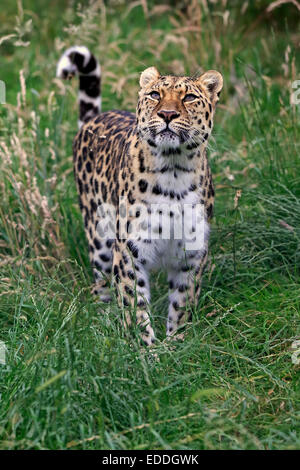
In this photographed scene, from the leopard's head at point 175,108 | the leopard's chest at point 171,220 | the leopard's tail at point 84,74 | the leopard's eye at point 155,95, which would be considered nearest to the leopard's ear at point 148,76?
the leopard's head at point 175,108

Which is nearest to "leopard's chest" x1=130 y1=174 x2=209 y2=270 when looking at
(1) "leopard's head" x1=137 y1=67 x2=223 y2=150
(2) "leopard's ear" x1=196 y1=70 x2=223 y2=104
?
(1) "leopard's head" x1=137 y1=67 x2=223 y2=150

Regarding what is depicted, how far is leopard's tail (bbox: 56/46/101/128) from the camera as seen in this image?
A: 231 inches

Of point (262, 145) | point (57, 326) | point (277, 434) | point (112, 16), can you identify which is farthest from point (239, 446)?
point (112, 16)

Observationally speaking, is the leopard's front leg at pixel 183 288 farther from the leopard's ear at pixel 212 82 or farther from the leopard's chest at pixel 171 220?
the leopard's ear at pixel 212 82

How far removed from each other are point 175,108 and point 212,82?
47cm

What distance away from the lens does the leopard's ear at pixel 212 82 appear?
477cm

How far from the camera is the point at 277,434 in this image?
366 cm

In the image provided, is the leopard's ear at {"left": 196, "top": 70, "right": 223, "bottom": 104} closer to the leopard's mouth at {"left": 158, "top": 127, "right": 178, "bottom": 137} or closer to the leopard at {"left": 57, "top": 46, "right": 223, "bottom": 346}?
the leopard at {"left": 57, "top": 46, "right": 223, "bottom": 346}

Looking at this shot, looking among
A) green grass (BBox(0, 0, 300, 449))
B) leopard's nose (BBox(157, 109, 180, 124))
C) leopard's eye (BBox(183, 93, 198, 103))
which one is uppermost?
leopard's eye (BBox(183, 93, 198, 103))

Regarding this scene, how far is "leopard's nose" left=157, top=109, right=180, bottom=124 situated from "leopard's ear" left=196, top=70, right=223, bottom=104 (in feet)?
1.46

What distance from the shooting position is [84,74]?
6105 millimetres

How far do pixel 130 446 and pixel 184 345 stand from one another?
0.84 m

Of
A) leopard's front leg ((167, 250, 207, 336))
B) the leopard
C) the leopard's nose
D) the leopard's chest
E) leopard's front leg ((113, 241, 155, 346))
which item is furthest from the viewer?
leopard's front leg ((167, 250, 207, 336))

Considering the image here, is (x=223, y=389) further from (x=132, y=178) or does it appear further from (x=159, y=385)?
(x=132, y=178)
